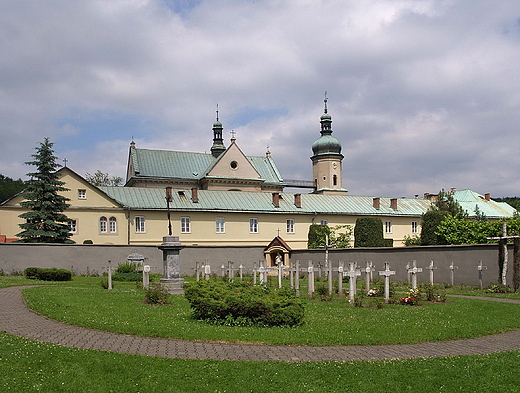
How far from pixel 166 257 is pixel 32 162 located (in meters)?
20.1

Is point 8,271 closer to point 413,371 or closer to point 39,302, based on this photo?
point 39,302

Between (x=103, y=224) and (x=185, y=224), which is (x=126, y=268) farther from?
(x=185, y=224)

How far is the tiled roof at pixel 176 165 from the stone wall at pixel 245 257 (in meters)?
23.1

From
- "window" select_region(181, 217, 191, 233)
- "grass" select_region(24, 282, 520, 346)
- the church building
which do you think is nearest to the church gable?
the church building

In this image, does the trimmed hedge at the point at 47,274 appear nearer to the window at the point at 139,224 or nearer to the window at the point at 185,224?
the window at the point at 139,224

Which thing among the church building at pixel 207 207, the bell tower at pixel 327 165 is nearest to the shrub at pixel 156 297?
the church building at pixel 207 207

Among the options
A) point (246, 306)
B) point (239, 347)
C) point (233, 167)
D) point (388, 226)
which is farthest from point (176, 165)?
point (239, 347)

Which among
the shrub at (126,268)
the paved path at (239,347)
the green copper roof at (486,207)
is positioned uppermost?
the green copper roof at (486,207)

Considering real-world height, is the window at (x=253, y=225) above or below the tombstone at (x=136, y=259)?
above

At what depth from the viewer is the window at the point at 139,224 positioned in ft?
139

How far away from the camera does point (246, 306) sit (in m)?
12.0

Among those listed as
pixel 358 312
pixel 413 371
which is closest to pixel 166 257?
pixel 358 312

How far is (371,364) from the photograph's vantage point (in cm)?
838

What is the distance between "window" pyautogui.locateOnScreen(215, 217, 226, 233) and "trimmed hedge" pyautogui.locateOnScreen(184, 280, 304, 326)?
31.8 meters
